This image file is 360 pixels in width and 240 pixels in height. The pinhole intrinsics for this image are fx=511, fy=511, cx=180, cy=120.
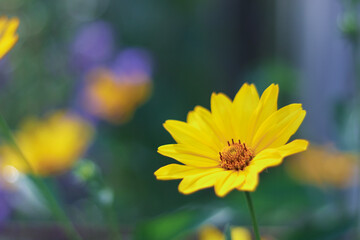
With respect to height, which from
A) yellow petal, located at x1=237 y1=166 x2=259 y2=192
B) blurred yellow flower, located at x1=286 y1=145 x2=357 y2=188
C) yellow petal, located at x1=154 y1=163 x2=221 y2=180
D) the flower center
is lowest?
yellow petal, located at x1=237 y1=166 x2=259 y2=192

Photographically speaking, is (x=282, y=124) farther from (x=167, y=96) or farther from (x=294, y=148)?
(x=167, y=96)

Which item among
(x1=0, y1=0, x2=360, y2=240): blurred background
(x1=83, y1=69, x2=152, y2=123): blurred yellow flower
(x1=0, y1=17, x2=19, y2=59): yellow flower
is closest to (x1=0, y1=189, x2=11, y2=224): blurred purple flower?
(x1=0, y1=0, x2=360, y2=240): blurred background

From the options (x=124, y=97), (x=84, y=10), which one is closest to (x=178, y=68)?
(x=84, y=10)

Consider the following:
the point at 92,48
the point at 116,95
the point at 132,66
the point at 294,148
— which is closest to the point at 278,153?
the point at 294,148

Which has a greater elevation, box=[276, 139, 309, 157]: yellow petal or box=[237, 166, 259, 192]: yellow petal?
box=[276, 139, 309, 157]: yellow petal

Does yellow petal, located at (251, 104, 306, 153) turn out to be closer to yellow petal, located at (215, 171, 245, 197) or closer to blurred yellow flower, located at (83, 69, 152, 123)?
yellow petal, located at (215, 171, 245, 197)

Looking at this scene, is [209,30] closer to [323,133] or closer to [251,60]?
[251,60]

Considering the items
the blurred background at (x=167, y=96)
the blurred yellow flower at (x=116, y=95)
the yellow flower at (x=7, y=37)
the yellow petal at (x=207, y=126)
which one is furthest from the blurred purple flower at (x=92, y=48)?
the yellow petal at (x=207, y=126)
